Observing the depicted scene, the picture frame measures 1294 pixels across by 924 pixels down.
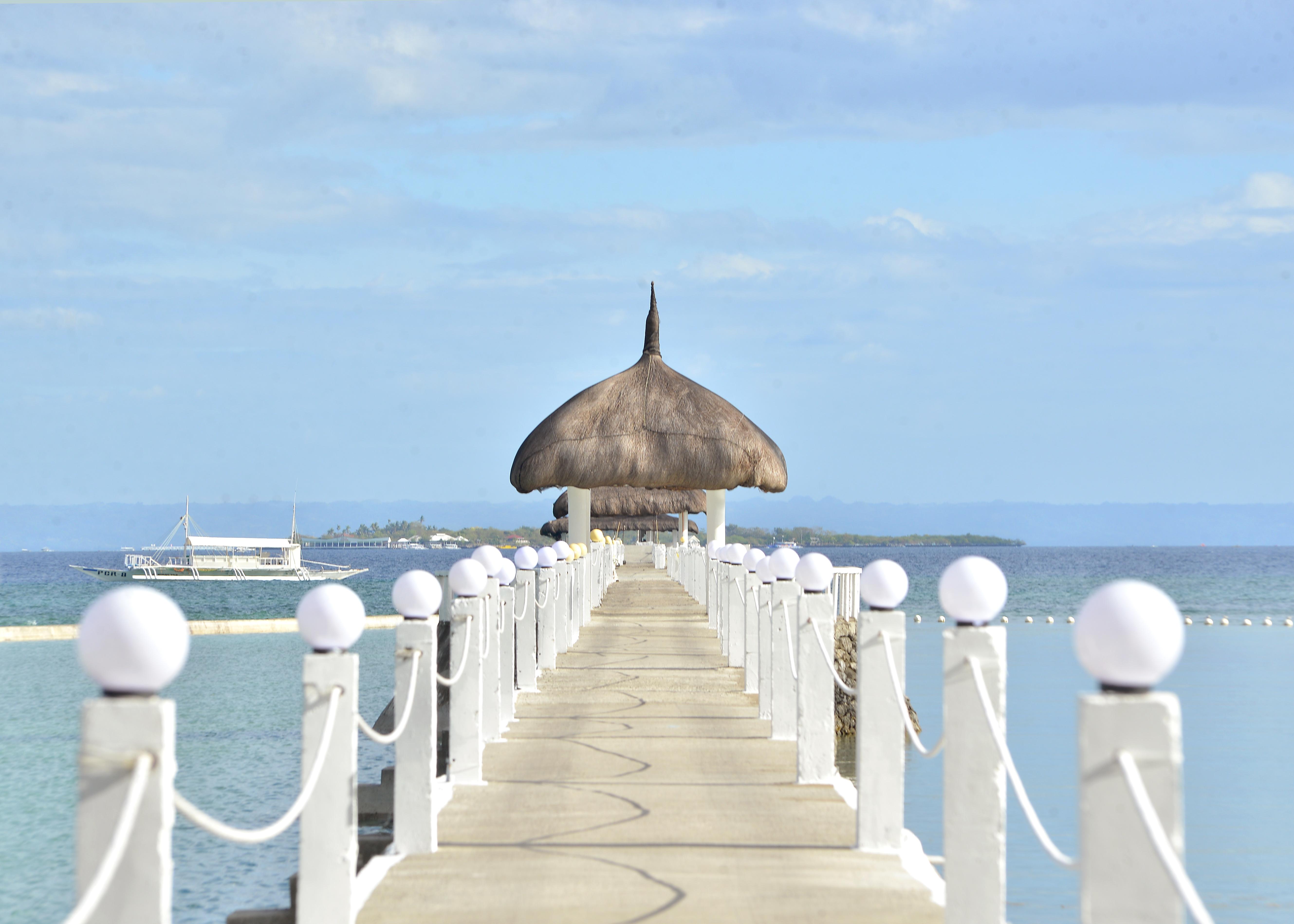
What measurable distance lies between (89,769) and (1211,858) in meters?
11.9

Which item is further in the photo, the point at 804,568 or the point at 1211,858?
the point at 1211,858

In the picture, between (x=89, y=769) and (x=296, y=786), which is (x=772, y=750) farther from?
(x=296, y=786)

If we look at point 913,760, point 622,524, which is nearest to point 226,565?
point 622,524

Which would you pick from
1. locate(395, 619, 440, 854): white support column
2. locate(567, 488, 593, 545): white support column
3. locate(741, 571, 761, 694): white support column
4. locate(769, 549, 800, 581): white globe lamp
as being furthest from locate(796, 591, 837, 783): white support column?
locate(567, 488, 593, 545): white support column

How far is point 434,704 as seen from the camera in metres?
5.48

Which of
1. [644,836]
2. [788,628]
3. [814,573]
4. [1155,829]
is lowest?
[644,836]

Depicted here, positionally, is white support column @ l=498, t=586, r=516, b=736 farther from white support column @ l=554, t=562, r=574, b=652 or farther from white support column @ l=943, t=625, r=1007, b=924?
white support column @ l=943, t=625, r=1007, b=924

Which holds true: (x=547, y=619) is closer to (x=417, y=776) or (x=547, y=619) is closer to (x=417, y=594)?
(x=417, y=776)

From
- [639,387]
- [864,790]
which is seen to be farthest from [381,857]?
[639,387]

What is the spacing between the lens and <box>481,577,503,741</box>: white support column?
788 cm

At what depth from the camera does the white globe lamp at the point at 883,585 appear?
5.42 meters

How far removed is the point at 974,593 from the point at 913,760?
15.2 meters

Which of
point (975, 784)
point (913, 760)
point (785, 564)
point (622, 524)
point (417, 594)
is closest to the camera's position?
point (975, 784)

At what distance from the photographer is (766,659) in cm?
942
